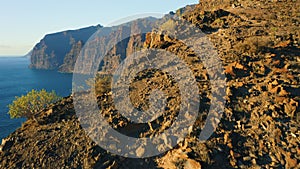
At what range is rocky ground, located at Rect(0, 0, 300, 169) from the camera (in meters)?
12.8

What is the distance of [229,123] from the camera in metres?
14.5

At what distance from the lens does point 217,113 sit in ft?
50.2

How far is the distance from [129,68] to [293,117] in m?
15.3

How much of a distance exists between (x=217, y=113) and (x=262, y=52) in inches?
315

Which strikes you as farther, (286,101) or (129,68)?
(129,68)

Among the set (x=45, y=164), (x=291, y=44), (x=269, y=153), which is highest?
(x=291, y=44)

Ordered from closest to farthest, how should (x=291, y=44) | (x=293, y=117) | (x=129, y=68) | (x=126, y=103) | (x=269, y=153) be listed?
(x=269, y=153)
(x=293, y=117)
(x=126, y=103)
(x=291, y=44)
(x=129, y=68)

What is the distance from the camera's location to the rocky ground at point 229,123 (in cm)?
1280

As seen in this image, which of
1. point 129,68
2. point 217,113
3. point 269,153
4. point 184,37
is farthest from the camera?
point 184,37

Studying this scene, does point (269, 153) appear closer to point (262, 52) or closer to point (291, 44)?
point (262, 52)

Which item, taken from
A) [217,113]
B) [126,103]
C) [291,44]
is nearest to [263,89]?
[217,113]

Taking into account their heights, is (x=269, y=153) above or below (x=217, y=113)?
below

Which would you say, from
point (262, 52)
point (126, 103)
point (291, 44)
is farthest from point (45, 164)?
point (291, 44)

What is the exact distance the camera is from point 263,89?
16234 millimetres
